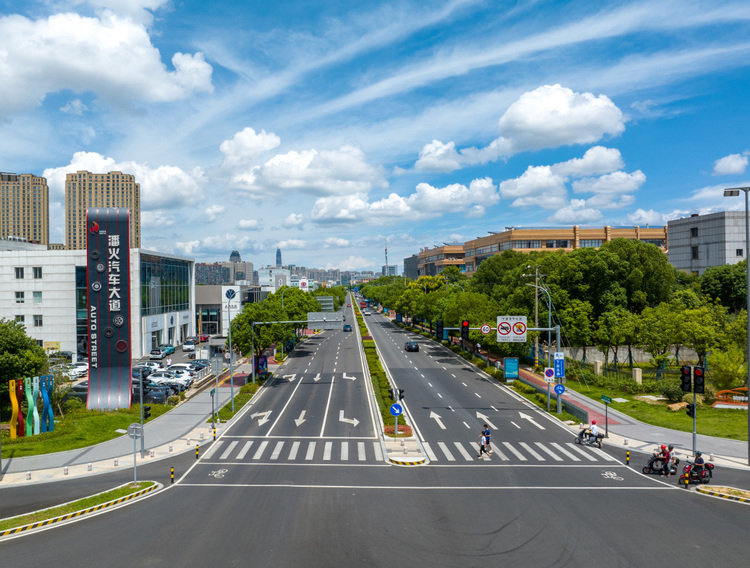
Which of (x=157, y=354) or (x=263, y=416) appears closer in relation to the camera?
(x=263, y=416)

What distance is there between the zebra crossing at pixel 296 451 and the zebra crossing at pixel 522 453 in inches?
145

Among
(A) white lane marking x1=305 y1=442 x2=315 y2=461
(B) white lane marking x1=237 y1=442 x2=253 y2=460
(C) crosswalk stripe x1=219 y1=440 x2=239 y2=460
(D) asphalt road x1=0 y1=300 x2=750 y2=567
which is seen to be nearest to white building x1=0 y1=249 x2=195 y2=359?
(C) crosswalk stripe x1=219 y1=440 x2=239 y2=460

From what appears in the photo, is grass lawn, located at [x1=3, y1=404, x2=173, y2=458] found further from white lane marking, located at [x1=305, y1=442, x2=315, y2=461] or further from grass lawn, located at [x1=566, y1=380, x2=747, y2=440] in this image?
grass lawn, located at [x1=566, y1=380, x2=747, y2=440]

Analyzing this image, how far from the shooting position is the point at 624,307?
58281 millimetres

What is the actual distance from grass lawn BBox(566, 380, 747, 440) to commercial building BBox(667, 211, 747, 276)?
6271 centimetres

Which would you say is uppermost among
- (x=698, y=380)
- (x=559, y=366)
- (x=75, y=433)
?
(x=698, y=380)

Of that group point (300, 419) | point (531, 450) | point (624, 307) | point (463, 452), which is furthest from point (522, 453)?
point (624, 307)

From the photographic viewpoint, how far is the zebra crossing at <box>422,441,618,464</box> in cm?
2771

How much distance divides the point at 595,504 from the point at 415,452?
10.8m

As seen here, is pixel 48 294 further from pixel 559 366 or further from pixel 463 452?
pixel 559 366

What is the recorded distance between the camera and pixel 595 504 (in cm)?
2053

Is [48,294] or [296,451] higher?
[48,294]

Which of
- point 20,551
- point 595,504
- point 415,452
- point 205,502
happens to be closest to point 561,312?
point 415,452

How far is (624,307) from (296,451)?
147ft
